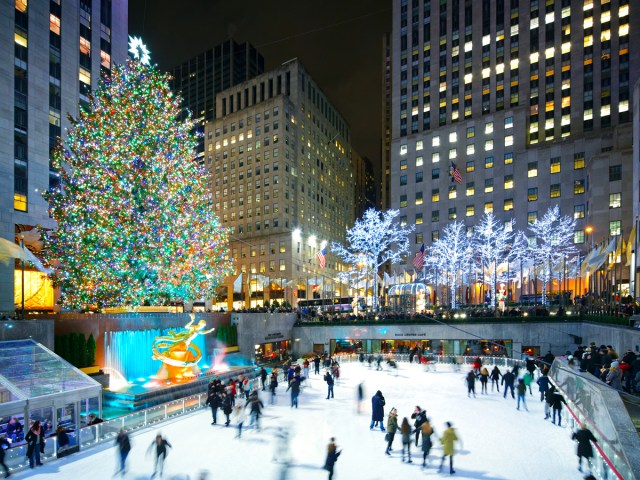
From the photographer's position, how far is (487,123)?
73.8 metres

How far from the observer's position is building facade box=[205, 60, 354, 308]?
81.9 metres

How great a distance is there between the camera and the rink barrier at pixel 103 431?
12.7 m

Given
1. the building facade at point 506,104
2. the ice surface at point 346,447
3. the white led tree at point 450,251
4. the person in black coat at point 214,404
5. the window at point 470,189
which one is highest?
the building facade at point 506,104

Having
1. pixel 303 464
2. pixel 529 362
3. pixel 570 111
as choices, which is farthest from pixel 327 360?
pixel 570 111

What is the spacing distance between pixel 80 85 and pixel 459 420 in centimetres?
4332

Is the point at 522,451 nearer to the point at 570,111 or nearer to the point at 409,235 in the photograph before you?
the point at 409,235

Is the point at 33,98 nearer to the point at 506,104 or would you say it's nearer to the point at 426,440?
the point at 426,440

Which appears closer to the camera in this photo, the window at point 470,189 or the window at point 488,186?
the window at point 488,186

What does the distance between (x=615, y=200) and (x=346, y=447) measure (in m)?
50.6

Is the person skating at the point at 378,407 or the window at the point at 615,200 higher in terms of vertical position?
the window at the point at 615,200

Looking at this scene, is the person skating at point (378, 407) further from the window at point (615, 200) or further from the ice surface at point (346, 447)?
the window at point (615, 200)

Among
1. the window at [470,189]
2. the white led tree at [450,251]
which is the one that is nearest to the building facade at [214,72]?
the window at [470,189]

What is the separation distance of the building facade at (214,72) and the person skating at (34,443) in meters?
145

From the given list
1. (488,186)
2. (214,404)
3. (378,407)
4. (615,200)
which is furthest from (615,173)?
(214,404)
